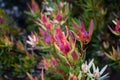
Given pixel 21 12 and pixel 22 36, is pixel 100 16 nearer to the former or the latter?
pixel 22 36

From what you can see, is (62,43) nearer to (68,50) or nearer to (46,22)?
(68,50)

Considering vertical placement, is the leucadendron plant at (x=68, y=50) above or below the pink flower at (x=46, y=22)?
below

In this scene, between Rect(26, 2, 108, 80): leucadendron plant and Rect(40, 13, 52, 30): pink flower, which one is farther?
Rect(40, 13, 52, 30): pink flower

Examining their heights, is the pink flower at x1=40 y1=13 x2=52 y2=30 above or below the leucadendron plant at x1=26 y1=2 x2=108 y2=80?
above

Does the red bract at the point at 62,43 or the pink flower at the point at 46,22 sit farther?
the pink flower at the point at 46,22

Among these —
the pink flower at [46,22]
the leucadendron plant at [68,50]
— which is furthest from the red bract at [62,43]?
the pink flower at [46,22]

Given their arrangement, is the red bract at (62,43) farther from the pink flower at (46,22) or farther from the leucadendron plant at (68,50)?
the pink flower at (46,22)

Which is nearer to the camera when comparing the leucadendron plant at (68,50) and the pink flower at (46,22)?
the leucadendron plant at (68,50)

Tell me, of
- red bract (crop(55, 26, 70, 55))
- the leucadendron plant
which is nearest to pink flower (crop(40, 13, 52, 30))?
the leucadendron plant

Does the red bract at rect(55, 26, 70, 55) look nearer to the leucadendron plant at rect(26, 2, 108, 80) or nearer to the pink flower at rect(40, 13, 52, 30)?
the leucadendron plant at rect(26, 2, 108, 80)

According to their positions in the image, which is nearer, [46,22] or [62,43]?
[62,43]

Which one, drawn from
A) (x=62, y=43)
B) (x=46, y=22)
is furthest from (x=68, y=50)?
(x=46, y=22)
